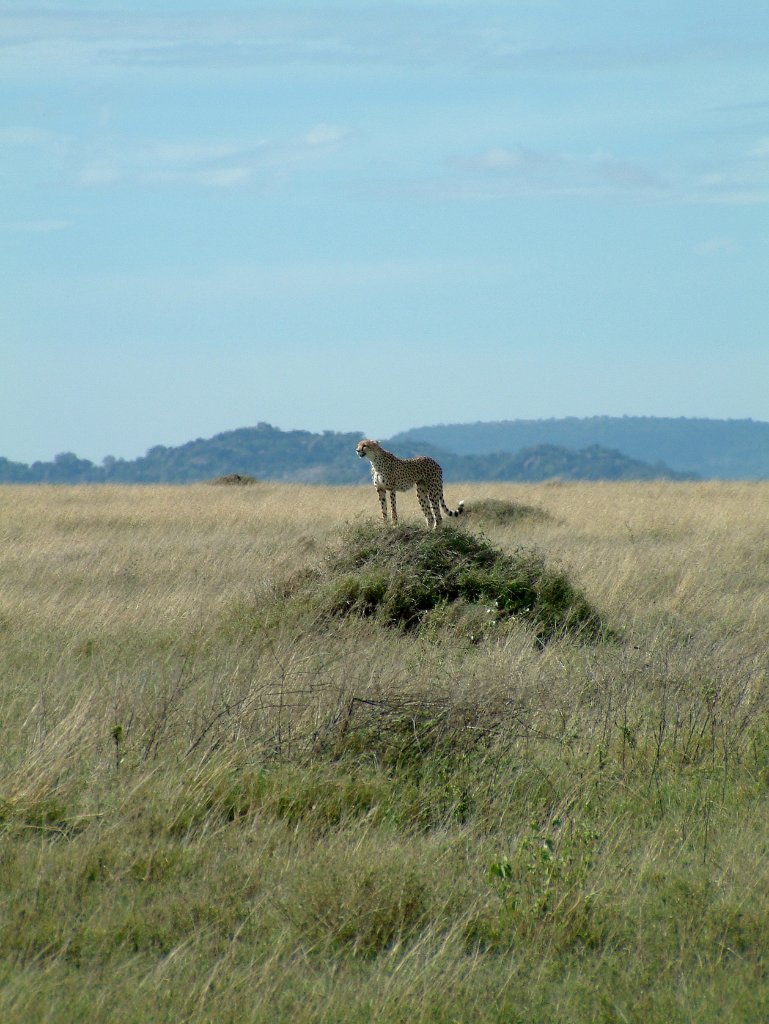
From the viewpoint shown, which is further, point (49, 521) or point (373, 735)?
point (49, 521)

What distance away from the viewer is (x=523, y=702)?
606 cm

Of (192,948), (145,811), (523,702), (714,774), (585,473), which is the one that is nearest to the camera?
(192,948)

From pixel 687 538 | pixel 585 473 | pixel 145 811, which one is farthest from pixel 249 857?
pixel 585 473

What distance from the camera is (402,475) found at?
15.9 m

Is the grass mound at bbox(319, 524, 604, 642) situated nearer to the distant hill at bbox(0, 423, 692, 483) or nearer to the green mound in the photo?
the green mound

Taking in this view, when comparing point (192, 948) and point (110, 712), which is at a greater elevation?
point (110, 712)

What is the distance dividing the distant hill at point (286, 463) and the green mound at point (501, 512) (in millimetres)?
135288

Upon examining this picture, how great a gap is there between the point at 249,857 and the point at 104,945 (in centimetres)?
75

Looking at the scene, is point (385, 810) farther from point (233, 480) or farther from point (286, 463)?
point (286, 463)

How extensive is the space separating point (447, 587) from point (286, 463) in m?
163

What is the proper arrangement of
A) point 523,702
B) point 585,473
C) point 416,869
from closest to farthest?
point 416,869
point 523,702
point 585,473

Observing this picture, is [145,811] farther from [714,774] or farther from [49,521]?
[49,521]

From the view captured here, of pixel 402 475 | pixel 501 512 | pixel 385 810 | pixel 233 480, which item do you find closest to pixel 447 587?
pixel 385 810

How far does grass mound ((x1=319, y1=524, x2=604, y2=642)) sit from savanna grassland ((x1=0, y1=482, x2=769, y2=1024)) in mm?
36
